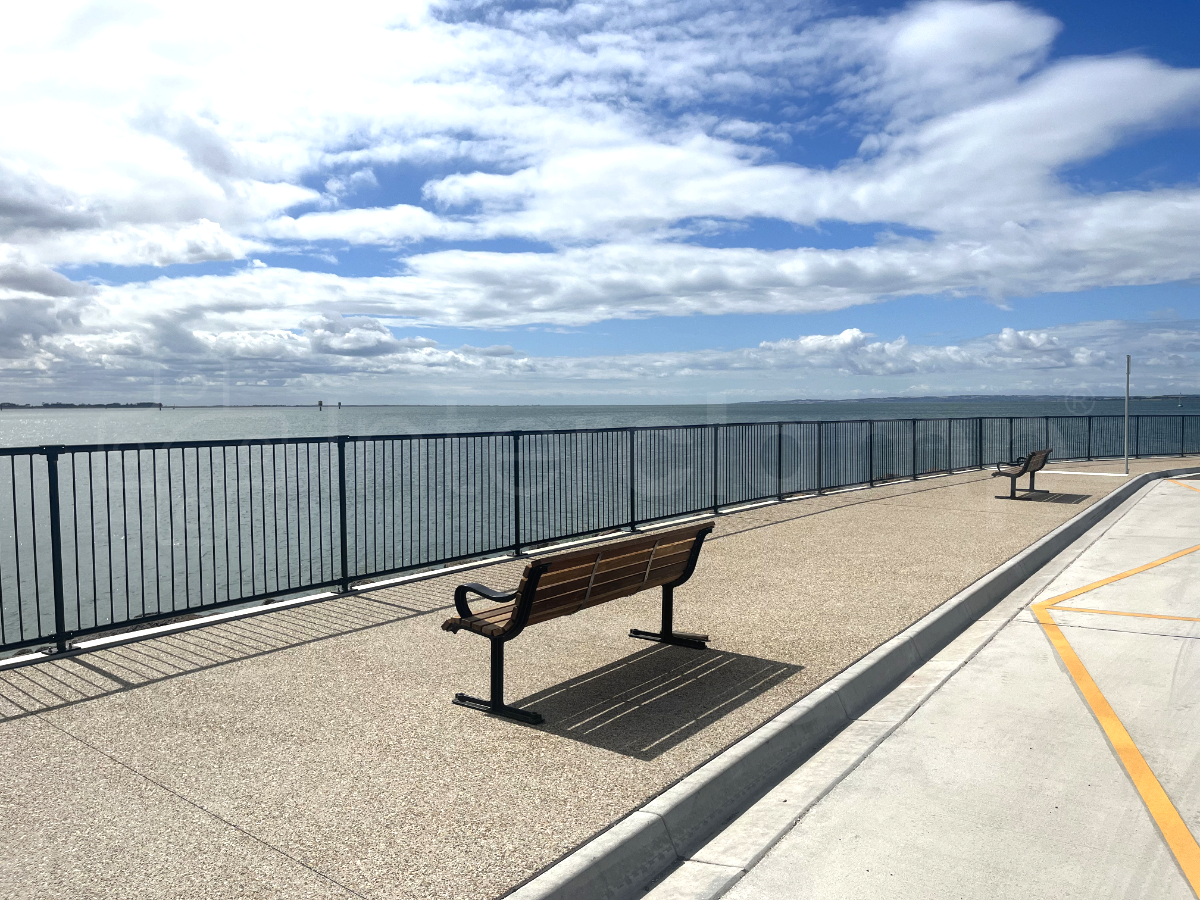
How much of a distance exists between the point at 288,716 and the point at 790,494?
40.6ft

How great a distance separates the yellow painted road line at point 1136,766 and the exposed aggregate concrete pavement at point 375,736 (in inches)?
46.7

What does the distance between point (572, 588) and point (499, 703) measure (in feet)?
2.66

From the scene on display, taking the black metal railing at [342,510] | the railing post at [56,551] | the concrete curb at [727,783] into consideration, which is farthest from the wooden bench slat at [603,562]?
the railing post at [56,551]

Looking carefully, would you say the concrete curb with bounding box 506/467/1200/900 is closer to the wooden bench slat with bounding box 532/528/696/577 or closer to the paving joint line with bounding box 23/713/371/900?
the paving joint line with bounding box 23/713/371/900

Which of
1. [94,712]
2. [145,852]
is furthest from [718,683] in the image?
[94,712]

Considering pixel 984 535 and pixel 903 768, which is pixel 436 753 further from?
pixel 984 535

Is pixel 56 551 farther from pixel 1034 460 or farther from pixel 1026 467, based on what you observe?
pixel 1034 460

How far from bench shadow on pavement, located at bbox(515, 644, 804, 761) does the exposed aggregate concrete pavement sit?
0.02m

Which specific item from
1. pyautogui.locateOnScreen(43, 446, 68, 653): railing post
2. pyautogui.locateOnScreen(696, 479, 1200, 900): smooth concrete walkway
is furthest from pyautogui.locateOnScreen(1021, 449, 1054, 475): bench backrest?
pyautogui.locateOnScreen(43, 446, 68, 653): railing post

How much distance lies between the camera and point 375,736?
478 centimetres

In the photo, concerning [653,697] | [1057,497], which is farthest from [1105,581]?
[1057,497]

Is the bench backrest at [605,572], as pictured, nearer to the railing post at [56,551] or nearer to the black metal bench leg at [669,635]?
the black metal bench leg at [669,635]

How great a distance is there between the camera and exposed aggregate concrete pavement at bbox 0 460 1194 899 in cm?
350

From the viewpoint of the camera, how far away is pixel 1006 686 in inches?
235
